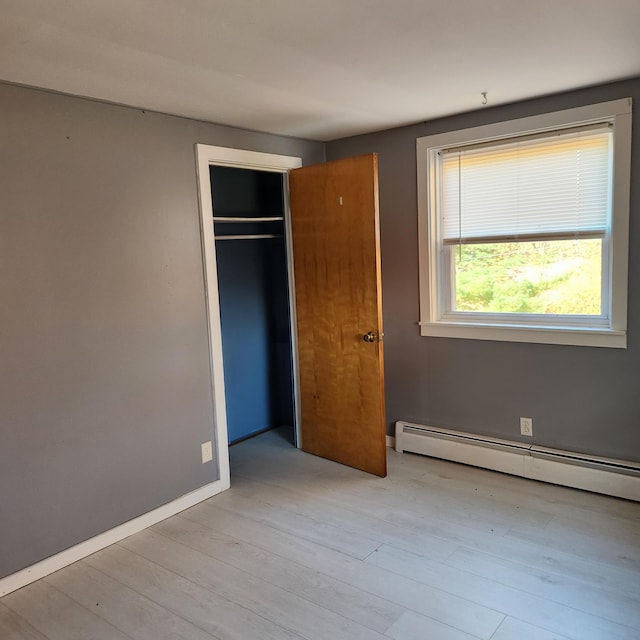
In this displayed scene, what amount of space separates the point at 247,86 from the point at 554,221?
187cm

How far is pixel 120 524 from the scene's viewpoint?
9.19 ft

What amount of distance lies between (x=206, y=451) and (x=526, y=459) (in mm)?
1922

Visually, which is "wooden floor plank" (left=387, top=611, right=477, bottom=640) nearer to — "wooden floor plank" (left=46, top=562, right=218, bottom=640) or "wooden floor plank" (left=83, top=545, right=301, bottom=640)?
"wooden floor plank" (left=83, top=545, right=301, bottom=640)

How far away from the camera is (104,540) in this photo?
2.73 meters

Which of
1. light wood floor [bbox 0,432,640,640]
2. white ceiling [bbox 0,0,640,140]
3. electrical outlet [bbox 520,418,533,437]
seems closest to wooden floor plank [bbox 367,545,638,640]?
light wood floor [bbox 0,432,640,640]

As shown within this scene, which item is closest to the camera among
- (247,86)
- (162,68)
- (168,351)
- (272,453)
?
(162,68)

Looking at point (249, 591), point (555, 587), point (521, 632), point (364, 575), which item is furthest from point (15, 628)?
point (555, 587)

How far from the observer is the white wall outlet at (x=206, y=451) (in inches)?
126

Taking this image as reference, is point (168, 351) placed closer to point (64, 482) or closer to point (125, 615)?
point (64, 482)

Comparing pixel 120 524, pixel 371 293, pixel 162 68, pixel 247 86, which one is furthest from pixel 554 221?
pixel 120 524

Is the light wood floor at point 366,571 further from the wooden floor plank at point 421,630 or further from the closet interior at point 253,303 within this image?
the closet interior at point 253,303

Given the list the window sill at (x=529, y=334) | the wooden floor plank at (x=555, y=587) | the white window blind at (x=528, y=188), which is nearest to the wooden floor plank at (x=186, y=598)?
the wooden floor plank at (x=555, y=587)

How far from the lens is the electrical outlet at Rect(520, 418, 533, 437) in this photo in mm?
3273

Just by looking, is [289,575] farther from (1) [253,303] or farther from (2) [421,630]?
(1) [253,303]
